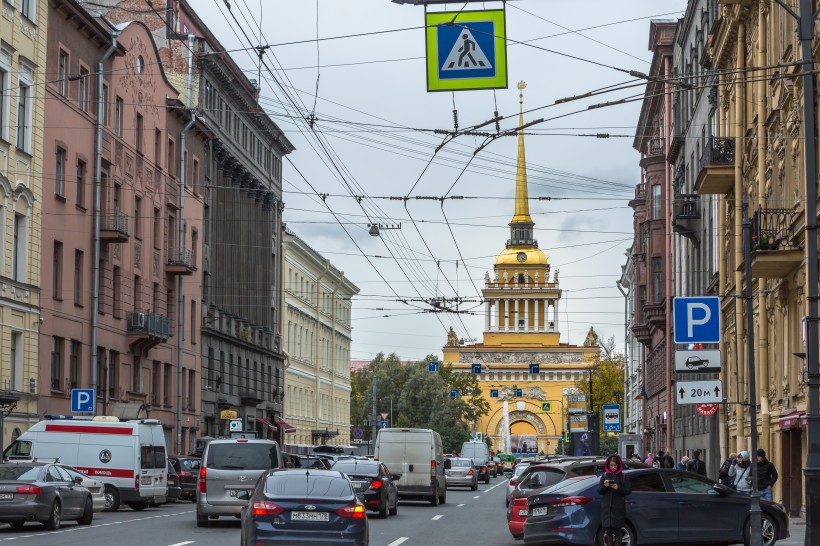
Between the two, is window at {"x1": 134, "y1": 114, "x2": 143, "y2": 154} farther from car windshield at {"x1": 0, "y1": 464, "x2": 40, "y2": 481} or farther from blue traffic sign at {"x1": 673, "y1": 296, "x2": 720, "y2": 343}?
blue traffic sign at {"x1": 673, "y1": 296, "x2": 720, "y2": 343}

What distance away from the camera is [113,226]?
50.5m

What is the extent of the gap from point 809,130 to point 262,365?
57.4 m

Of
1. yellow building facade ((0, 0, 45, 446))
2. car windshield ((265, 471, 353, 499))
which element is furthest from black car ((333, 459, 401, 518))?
car windshield ((265, 471, 353, 499))

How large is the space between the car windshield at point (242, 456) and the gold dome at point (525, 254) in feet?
522

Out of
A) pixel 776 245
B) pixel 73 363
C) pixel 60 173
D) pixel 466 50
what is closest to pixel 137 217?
pixel 60 173

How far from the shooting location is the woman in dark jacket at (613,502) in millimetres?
20719

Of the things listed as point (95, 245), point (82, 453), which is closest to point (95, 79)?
point (95, 245)

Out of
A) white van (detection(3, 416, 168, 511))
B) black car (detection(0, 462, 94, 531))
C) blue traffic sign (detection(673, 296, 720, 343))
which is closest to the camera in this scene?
blue traffic sign (detection(673, 296, 720, 343))

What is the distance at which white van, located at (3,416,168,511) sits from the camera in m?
34.3

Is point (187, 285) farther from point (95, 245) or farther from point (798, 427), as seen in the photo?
point (798, 427)

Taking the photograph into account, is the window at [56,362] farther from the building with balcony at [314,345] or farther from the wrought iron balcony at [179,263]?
the building with balcony at [314,345]

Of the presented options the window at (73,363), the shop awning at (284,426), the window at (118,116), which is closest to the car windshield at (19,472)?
the window at (73,363)

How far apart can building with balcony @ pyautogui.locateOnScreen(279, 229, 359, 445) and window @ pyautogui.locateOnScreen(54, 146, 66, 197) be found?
3536cm

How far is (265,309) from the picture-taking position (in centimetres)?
7650
